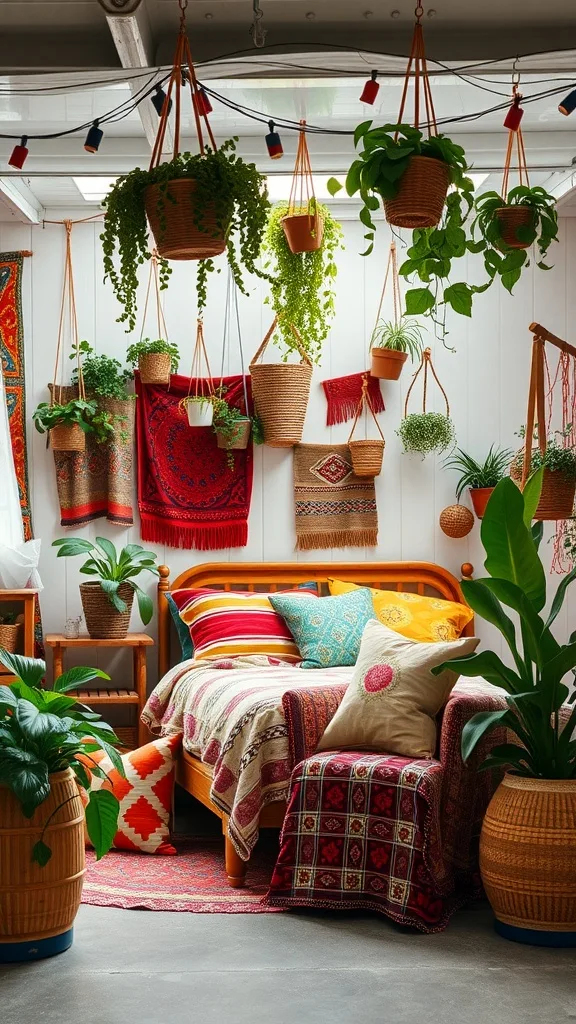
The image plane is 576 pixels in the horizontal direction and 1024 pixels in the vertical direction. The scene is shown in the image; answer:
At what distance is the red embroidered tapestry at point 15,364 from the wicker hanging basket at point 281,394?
1.19 m

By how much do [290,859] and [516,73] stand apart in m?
2.71

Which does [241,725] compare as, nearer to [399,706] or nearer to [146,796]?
[399,706]

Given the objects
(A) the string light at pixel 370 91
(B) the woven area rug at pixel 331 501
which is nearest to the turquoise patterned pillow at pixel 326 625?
(B) the woven area rug at pixel 331 501

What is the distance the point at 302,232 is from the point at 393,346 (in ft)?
3.06

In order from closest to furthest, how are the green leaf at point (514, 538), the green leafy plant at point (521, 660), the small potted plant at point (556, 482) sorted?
the green leafy plant at point (521, 660) → the green leaf at point (514, 538) → the small potted plant at point (556, 482)

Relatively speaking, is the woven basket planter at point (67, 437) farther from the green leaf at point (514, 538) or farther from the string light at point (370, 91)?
the green leaf at point (514, 538)

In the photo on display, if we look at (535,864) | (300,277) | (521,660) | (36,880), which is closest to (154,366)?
(300,277)

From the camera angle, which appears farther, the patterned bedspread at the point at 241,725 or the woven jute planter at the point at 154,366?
the woven jute planter at the point at 154,366

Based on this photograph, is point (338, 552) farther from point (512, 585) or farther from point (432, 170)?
point (432, 170)

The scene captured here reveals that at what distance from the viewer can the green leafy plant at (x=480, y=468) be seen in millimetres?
5605

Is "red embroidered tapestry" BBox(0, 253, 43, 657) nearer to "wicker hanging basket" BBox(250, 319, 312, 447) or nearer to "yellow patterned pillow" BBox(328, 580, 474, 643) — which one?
"wicker hanging basket" BBox(250, 319, 312, 447)

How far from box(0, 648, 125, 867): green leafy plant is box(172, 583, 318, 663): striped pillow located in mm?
1664

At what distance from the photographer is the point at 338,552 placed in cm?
571

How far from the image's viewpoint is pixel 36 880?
3014mm
